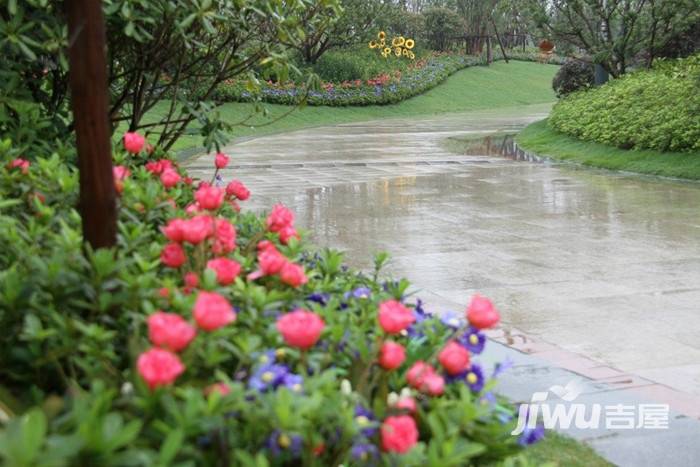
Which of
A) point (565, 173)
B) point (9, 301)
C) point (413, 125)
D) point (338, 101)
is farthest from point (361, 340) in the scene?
point (338, 101)

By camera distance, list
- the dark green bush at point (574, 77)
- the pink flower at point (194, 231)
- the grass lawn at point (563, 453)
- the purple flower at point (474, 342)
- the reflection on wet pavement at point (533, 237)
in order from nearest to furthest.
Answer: the pink flower at point (194, 231)
the purple flower at point (474, 342)
the grass lawn at point (563, 453)
the reflection on wet pavement at point (533, 237)
the dark green bush at point (574, 77)

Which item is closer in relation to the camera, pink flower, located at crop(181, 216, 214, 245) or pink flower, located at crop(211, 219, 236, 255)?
pink flower, located at crop(181, 216, 214, 245)

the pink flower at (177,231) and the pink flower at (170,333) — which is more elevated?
the pink flower at (177,231)

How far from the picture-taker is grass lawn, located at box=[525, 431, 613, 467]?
3.77 meters

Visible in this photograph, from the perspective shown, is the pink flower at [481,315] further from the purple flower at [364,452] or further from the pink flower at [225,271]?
the pink flower at [225,271]

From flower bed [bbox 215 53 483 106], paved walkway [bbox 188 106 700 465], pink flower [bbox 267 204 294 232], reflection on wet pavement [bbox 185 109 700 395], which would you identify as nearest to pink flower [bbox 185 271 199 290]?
pink flower [bbox 267 204 294 232]

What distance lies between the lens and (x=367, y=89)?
36.0 m

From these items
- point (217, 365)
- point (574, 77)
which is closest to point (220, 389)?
point (217, 365)

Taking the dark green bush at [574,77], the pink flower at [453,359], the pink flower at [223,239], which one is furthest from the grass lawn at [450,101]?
the pink flower at [453,359]

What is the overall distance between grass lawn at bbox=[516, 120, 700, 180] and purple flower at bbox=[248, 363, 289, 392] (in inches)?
505

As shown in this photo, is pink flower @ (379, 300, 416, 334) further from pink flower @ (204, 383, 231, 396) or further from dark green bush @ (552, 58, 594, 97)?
dark green bush @ (552, 58, 594, 97)

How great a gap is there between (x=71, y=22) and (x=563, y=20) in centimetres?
2183

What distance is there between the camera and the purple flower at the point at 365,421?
193cm

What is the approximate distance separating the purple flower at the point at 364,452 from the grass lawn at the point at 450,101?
19.0 metres
